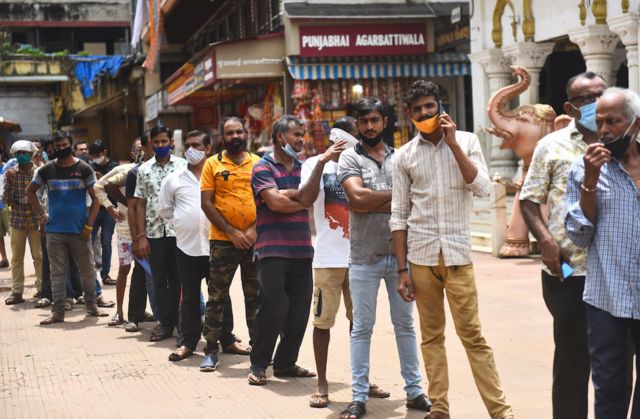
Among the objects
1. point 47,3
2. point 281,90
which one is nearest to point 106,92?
point 47,3

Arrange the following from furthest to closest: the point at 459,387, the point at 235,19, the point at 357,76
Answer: the point at 235,19 → the point at 357,76 → the point at 459,387

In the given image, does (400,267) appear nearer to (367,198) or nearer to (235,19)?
(367,198)

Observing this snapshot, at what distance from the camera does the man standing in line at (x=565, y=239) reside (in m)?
4.77

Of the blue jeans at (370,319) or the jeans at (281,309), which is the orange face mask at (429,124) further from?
the jeans at (281,309)

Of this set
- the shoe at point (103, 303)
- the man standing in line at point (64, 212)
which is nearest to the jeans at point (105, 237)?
the shoe at point (103, 303)

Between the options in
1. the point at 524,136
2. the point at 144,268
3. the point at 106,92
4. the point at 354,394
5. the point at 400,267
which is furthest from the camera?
the point at 106,92

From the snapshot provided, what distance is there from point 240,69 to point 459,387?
47.0 feet

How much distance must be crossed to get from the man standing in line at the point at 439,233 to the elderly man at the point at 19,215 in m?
7.39

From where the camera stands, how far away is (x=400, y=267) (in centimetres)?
564

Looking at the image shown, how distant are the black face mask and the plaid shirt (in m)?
2.09

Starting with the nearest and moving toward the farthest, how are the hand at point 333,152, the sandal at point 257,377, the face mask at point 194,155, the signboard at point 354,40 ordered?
1. the hand at point 333,152
2. the sandal at point 257,377
3. the face mask at point 194,155
4. the signboard at point 354,40

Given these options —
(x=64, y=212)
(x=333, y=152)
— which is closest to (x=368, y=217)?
(x=333, y=152)

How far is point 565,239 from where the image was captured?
4820 millimetres

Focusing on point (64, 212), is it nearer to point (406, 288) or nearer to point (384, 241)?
point (384, 241)
